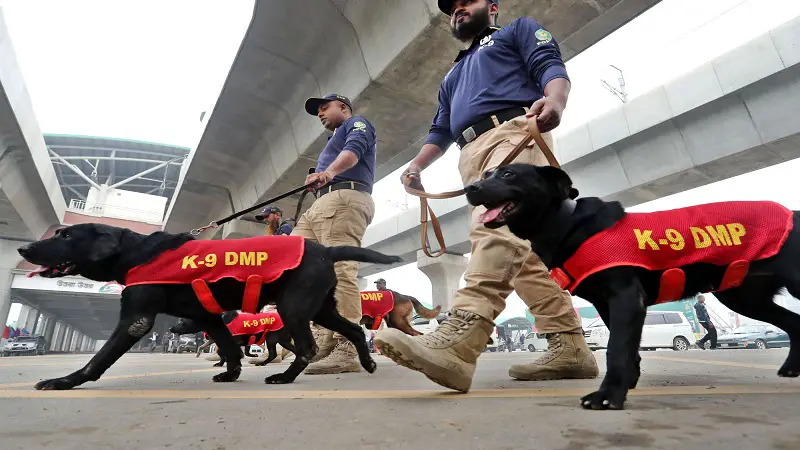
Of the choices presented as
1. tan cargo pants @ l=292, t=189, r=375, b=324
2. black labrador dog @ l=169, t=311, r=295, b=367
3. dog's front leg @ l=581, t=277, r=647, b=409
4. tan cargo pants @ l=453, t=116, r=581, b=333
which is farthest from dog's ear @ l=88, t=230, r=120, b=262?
black labrador dog @ l=169, t=311, r=295, b=367

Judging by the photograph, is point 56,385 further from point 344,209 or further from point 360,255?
point 344,209

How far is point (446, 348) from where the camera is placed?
1.74 metres

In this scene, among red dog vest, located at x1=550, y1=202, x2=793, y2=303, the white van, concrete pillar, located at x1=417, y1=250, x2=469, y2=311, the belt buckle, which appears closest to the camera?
red dog vest, located at x1=550, y1=202, x2=793, y2=303

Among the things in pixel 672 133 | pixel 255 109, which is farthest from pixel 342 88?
pixel 672 133

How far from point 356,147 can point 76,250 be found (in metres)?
2.22

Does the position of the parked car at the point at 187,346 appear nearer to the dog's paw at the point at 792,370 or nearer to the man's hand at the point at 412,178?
the man's hand at the point at 412,178

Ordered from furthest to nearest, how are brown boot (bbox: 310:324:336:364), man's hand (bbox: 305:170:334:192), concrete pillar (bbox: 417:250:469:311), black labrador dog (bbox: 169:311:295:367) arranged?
concrete pillar (bbox: 417:250:469:311), black labrador dog (bbox: 169:311:295:367), brown boot (bbox: 310:324:336:364), man's hand (bbox: 305:170:334:192)

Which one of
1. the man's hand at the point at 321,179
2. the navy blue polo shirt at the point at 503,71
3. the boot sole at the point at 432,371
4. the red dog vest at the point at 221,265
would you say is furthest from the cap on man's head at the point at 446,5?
the boot sole at the point at 432,371

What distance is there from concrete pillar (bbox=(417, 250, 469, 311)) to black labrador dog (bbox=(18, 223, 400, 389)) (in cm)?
1486

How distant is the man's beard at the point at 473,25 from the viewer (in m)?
2.70

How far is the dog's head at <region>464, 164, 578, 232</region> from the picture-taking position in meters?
1.71

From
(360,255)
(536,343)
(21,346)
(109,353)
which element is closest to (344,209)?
(360,255)

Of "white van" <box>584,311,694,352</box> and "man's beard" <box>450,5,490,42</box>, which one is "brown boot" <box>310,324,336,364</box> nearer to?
"man's beard" <box>450,5,490,42</box>

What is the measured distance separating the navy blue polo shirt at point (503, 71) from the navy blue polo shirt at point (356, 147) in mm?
1372
